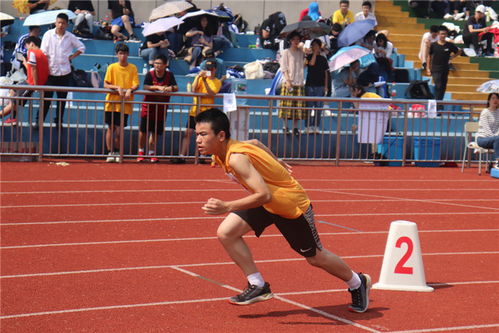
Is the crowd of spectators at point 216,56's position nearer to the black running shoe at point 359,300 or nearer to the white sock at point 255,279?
the white sock at point 255,279

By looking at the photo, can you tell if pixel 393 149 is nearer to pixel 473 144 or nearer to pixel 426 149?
pixel 426 149

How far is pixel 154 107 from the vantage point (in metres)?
16.4

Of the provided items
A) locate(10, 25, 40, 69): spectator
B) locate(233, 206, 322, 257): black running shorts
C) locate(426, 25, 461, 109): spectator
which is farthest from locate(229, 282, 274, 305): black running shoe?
locate(426, 25, 461, 109): spectator

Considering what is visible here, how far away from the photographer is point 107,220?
10.1 meters

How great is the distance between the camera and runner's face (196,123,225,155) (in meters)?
6.14

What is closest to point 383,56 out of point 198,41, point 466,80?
point 466,80

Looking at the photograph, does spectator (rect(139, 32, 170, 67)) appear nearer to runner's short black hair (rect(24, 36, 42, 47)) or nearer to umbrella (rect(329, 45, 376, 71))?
runner's short black hair (rect(24, 36, 42, 47))

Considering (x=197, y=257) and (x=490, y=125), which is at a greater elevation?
(x=490, y=125)

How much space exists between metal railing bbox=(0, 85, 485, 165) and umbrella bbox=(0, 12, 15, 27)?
3.46m

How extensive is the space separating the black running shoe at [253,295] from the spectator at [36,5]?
53.2 feet

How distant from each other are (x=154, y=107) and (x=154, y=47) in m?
3.69

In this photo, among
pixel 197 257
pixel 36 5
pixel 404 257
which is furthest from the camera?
pixel 36 5

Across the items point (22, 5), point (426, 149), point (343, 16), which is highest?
point (343, 16)

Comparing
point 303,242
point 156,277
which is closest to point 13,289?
point 156,277
